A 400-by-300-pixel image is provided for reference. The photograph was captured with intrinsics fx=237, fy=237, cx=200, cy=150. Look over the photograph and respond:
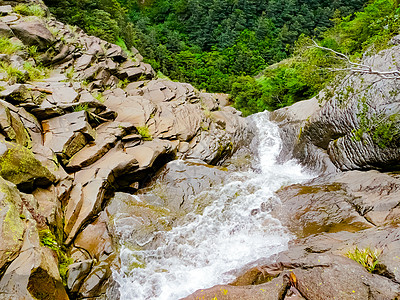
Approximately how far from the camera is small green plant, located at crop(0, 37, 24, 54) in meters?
9.99

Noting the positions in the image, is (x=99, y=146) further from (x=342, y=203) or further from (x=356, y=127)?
(x=356, y=127)

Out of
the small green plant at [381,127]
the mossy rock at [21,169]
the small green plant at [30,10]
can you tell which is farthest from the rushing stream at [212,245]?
the small green plant at [30,10]

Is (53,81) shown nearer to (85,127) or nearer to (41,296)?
(85,127)

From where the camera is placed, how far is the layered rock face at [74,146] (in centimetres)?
451

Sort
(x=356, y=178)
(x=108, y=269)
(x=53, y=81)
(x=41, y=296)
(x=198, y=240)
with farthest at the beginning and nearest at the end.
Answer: (x=53, y=81) → (x=356, y=178) → (x=198, y=240) → (x=108, y=269) → (x=41, y=296)

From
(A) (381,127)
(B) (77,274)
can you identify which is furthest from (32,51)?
(A) (381,127)

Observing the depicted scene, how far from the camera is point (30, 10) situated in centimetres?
1326

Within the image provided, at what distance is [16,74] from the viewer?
8938mm

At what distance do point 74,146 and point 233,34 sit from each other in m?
40.1

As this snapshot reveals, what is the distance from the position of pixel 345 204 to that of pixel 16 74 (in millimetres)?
12161

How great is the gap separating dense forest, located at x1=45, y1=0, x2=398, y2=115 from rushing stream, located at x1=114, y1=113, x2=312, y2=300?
11349mm

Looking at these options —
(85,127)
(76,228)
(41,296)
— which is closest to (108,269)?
(76,228)

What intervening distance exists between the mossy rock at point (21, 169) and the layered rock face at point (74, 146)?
0.08 ft

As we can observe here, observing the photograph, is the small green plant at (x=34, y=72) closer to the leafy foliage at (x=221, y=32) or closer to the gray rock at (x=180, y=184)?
the gray rock at (x=180, y=184)
